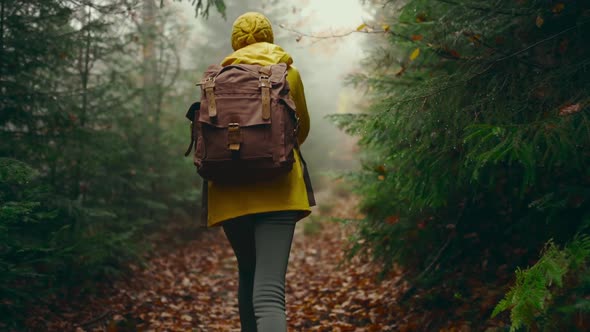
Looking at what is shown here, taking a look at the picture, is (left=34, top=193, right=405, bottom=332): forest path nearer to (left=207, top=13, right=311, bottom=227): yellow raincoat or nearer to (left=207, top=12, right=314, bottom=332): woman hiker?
(left=207, top=12, right=314, bottom=332): woman hiker

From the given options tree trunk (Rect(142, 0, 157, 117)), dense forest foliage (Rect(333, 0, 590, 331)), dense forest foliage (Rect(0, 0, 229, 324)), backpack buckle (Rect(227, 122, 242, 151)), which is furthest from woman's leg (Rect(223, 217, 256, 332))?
tree trunk (Rect(142, 0, 157, 117))

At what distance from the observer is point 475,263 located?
4051mm

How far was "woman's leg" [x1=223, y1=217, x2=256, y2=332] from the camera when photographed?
105 inches

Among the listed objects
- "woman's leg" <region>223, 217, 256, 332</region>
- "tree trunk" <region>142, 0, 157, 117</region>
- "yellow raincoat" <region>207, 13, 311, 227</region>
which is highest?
"tree trunk" <region>142, 0, 157, 117</region>

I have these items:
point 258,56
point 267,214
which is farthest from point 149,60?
point 267,214

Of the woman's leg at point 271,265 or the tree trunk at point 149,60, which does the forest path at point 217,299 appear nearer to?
the woman's leg at point 271,265

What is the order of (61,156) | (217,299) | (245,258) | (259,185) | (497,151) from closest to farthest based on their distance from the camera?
(497,151)
(259,185)
(245,258)
(61,156)
(217,299)

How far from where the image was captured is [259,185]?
2.46 m

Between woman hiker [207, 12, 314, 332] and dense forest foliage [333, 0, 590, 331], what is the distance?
762 millimetres

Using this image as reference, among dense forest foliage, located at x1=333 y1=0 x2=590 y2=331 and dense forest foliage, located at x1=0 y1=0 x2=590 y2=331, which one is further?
dense forest foliage, located at x1=0 y1=0 x2=590 y2=331

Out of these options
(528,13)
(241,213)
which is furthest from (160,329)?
(528,13)

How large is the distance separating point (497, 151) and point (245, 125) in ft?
4.13

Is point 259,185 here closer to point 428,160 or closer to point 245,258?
point 245,258

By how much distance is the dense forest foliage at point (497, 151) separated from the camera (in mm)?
2109
